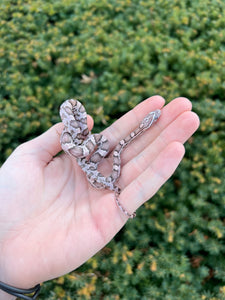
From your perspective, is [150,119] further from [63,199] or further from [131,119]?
[63,199]

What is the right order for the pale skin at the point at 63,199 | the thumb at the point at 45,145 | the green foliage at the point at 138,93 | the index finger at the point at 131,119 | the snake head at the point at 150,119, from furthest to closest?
the index finger at the point at 131,119
the snake head at the point at 150,119
the green foliage at the point at 138,93
the thumb at the point at 45,145
the pale skin at the point at 63,199

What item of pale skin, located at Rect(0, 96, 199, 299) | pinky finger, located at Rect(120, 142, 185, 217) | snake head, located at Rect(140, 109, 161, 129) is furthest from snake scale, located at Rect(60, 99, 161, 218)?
pinky finger, located at Rect(120, 142, 185, 217)

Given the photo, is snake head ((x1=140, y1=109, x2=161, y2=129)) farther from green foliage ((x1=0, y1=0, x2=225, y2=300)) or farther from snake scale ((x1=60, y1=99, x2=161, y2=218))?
green foliage ((x1=0, y1=0, x2=225, y2=300))

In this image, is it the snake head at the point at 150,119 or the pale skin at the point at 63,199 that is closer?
the pale skin at the point at 63,199

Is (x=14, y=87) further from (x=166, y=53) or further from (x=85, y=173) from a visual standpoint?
(x=166, y=53)

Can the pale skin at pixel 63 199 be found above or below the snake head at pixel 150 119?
below

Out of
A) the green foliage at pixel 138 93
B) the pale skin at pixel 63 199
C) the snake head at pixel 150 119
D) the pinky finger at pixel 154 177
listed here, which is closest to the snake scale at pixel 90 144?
the snake head at pixel 150 119

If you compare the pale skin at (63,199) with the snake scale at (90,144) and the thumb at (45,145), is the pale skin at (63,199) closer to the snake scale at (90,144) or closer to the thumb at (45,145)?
the thumb at (45,145)
